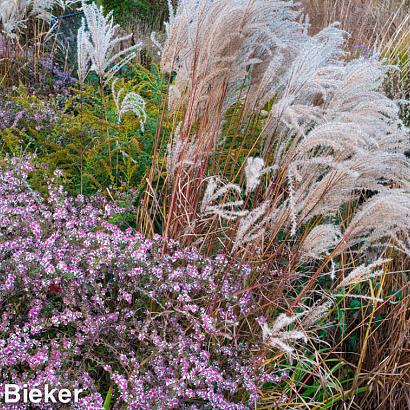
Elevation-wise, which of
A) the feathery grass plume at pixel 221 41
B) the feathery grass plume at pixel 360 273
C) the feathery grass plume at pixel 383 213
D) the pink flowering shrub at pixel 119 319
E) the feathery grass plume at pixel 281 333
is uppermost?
the feathery grass plume at pixel 221 41

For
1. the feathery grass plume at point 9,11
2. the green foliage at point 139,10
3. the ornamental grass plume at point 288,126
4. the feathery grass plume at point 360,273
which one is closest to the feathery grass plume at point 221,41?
the ornamental grass plume at point 288,126

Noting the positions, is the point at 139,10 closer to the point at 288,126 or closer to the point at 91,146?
the point at 91,146

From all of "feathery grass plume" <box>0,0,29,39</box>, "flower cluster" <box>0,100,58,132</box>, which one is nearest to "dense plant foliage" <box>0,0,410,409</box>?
"flower cluster" <box>0,100,58,132</box>

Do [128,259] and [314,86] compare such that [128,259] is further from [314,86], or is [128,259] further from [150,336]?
[314,86]

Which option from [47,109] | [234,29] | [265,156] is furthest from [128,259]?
[47,109]

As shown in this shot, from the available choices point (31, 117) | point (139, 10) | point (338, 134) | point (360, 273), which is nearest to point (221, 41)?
point (338, 134)

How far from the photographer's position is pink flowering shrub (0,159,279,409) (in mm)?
1864

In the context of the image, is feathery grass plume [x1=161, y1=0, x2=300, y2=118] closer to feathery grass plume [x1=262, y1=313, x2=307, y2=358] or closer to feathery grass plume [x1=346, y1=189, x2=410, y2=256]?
feathery grass plume [x1=346, y1=189, x2=410, y2=256]

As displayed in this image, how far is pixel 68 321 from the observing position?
190 cm

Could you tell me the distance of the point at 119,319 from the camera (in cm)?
211

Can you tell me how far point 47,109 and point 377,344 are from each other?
2.13 meters

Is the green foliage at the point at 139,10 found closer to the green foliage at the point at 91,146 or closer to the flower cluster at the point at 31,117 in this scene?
the flower cluster at the point at 31,117

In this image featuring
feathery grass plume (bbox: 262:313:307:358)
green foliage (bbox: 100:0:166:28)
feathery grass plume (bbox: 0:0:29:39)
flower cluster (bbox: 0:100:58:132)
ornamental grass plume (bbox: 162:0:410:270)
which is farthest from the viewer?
green foliage (bbox: 100:0:166:28)

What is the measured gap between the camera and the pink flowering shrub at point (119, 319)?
6.12 feet
